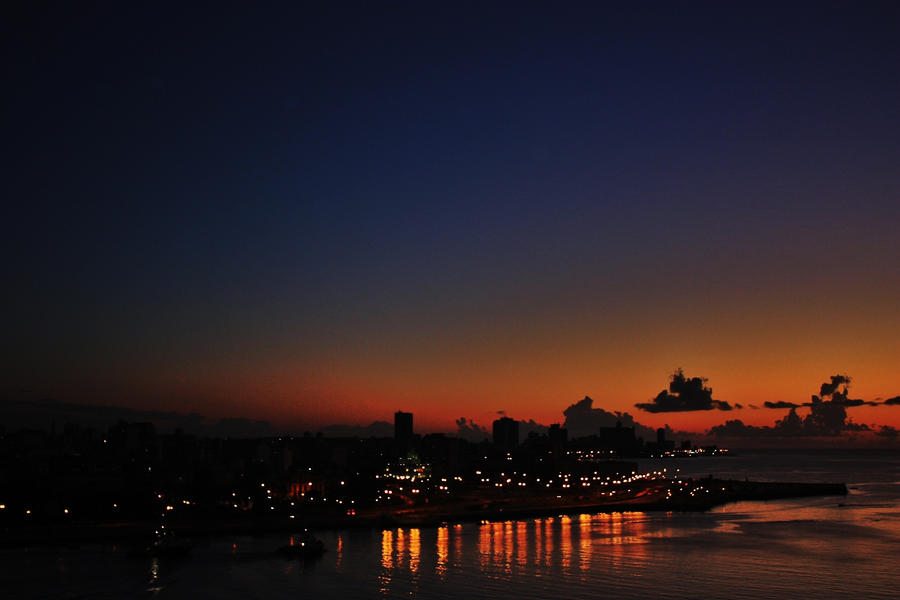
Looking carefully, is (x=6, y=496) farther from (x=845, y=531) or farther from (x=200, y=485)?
(x=845, y=531)

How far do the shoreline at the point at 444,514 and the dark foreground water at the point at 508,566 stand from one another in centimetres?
191

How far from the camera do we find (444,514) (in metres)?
49.2

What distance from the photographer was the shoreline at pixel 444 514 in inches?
1443

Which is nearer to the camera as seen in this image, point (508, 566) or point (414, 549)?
point (508, 566)

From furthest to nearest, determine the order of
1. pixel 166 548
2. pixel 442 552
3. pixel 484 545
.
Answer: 1. pixel 484 545
2. pixel 442 552
3. pixel 166 548

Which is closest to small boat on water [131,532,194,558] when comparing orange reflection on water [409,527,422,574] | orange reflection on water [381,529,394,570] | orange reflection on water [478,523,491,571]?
orange reflection on water [381,529,394,570]

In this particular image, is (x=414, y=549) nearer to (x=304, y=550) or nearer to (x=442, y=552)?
(x=442, y=552)

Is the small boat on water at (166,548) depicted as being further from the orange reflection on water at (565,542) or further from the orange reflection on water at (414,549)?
the orange reflection on water at (565,542)

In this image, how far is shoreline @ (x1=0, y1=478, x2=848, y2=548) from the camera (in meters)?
36.7

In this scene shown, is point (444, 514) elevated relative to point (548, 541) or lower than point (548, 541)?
lower

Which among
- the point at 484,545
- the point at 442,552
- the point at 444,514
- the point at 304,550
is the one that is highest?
the point at 304,550

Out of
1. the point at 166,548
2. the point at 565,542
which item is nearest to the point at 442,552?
the point at 565,542

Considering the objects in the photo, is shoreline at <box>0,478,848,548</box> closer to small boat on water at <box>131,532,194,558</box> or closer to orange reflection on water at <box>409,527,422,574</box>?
orange reflection on water at <box>409,527,422,574</box>

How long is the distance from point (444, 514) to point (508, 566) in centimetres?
1830
